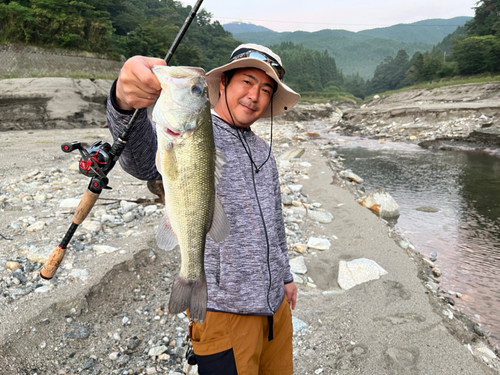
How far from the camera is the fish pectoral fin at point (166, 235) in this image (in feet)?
5.08

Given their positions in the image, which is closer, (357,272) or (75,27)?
(357,272)

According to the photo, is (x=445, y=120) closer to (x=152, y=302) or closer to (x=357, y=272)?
(x=357, y=272)

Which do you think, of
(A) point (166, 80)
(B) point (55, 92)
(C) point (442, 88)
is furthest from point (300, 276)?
(C) point (442, 88)

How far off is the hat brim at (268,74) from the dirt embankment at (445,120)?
18.1 metres

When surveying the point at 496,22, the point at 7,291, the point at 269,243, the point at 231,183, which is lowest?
the point at 7,291

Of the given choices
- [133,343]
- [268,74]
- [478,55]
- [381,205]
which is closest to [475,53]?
[478,55]

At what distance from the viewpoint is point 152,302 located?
11.2 feet

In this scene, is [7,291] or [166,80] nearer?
[166,80]

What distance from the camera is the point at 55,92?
1576cm

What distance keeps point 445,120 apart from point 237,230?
24427 millimetres

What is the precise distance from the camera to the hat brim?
1.96 meters

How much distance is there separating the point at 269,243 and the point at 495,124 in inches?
854

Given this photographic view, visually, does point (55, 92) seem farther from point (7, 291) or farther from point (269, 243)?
point (269, 243)

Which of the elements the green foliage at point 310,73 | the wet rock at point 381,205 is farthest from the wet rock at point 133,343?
the green foliage at point 310,73
